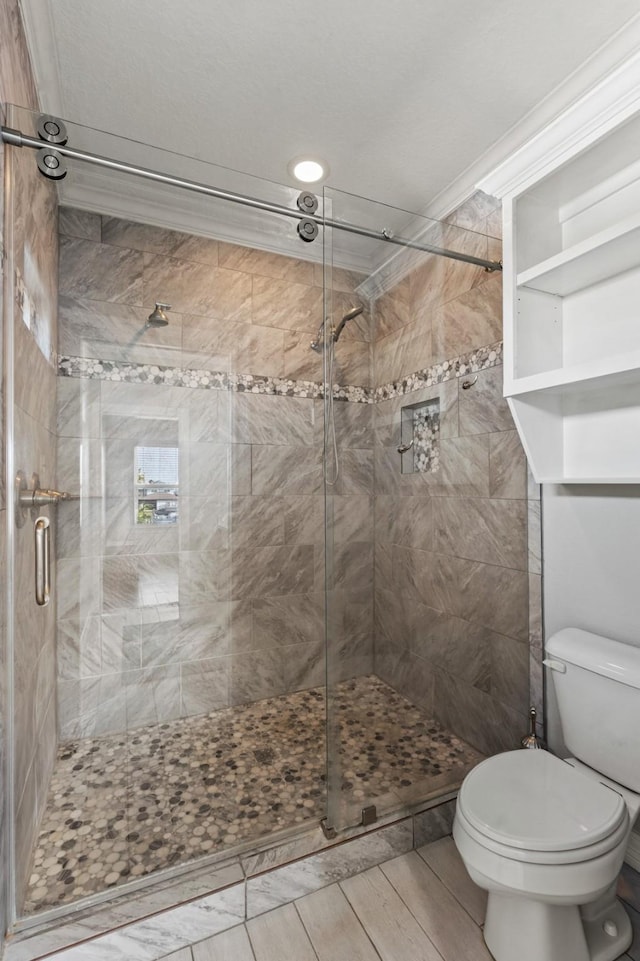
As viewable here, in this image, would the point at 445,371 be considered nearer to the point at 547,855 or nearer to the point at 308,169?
the point at 308,169

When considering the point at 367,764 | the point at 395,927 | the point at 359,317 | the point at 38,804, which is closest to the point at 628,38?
the point at 359,317

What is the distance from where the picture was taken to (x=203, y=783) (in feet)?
5.68

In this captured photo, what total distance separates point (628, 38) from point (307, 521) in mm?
1949

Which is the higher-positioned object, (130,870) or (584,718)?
(584,718)

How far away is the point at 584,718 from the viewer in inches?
55.2

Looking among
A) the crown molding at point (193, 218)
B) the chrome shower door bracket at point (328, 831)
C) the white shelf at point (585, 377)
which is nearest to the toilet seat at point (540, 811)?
the chrome shower door bracket at point (328, 831)

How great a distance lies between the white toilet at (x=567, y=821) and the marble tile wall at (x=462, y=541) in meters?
0.37

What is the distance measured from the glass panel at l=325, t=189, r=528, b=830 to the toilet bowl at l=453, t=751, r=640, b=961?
434 millimetres

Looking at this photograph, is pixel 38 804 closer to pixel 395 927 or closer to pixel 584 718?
pixel 395 927

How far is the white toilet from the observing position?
106cm

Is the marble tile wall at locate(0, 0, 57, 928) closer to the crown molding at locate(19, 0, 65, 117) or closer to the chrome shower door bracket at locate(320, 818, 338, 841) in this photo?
the crown molding at locate(19, 0, 65, 117)

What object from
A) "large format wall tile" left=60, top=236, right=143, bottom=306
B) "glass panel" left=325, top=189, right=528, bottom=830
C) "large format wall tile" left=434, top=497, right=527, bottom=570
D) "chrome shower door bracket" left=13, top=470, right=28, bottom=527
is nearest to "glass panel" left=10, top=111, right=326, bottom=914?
"large format wall tile" left=60, top=236, right=143, bottom=306

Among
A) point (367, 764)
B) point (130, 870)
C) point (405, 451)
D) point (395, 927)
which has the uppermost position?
point (405, 451)

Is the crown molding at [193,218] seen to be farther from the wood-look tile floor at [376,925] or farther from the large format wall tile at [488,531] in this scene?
the wood-look tile floor at [376,925]
